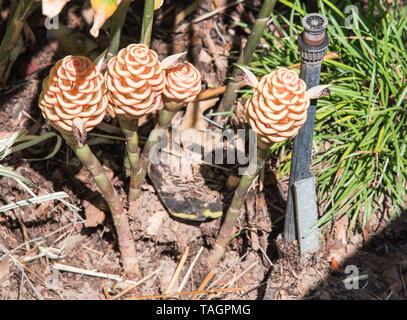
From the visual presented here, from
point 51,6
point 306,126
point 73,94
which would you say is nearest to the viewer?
point 51,6

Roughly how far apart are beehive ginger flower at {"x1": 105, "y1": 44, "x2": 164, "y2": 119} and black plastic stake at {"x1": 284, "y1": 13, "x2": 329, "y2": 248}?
17.9 inches

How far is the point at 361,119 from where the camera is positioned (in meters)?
2.33

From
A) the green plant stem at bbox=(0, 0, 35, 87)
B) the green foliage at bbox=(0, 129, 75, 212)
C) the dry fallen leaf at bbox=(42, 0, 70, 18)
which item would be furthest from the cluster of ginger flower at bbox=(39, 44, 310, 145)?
the green plant stem at bbox=(0, 0, 35, 87)

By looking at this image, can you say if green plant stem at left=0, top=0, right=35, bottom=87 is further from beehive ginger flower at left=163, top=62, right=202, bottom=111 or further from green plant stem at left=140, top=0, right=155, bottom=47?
beehive ginger flower at left=163, top=62, right=202, bottom=111

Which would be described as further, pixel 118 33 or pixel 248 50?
pixel 248 50

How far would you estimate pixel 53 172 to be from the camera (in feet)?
7.54

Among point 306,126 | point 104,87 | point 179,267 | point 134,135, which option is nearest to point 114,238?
point 179,267

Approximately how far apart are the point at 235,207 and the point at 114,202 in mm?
473

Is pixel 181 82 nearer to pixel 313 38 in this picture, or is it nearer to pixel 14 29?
pixel 313 38

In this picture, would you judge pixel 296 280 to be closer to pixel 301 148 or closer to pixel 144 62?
pixel 301 148

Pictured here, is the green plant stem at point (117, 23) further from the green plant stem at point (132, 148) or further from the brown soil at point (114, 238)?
the brown soil at point (114, 238)

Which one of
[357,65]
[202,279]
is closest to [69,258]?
[202,279]

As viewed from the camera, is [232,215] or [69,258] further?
[69,258]

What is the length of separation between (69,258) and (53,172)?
39cm
